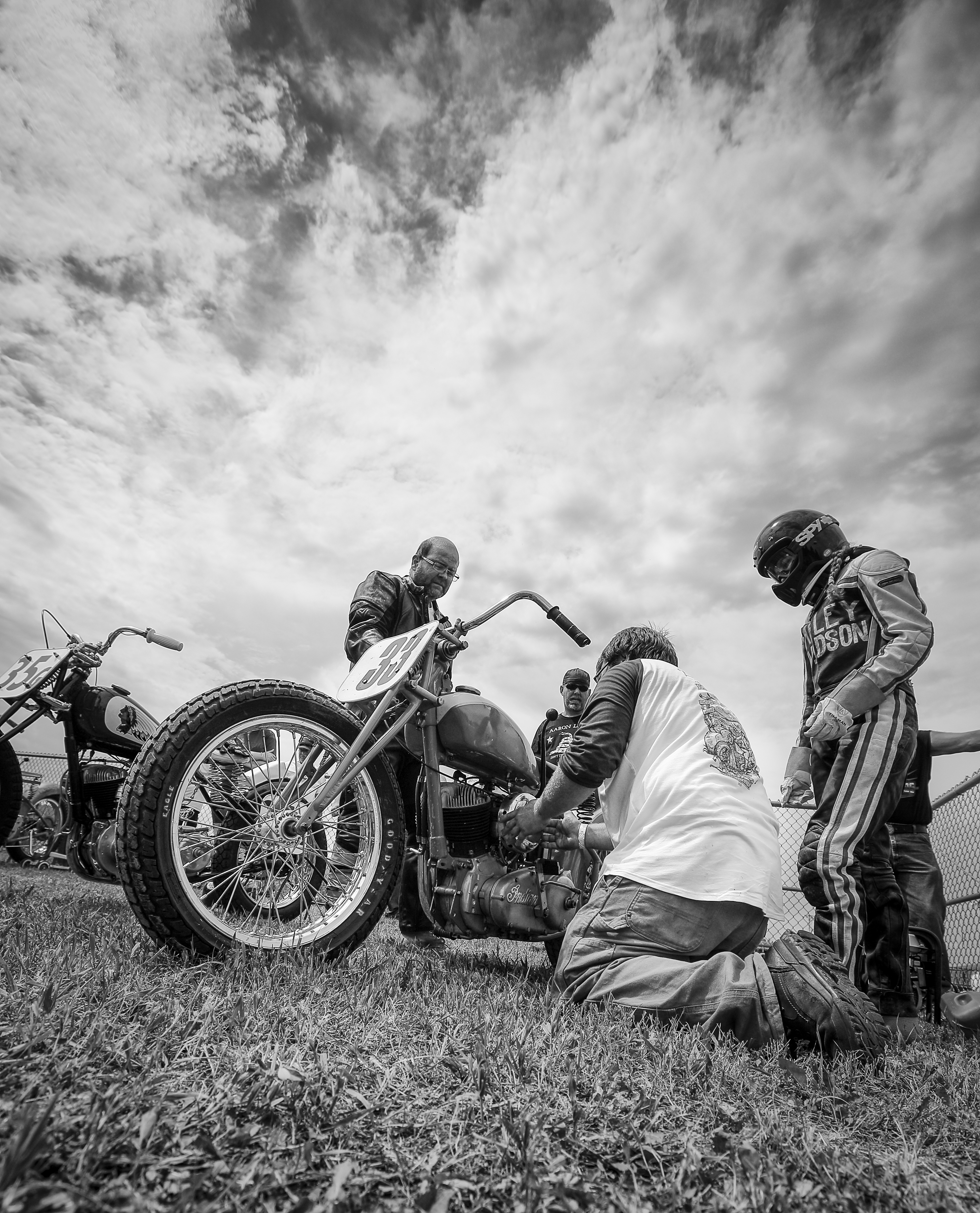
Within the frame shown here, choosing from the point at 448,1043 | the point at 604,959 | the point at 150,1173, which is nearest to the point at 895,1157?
the point at 448,1043

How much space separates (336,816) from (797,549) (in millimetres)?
2693

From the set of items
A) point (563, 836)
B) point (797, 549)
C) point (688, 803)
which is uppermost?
point (797, 549)

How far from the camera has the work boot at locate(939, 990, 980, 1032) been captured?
282 cm

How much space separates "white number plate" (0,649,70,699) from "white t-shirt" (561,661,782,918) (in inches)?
147

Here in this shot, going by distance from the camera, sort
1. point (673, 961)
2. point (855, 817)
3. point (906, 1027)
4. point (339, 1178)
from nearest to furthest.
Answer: point (339, 1178)
point (673, 961)
point (906, 1027)
point (855, 817)

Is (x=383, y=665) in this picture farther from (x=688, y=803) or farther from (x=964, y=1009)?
(x=964, y=1009)

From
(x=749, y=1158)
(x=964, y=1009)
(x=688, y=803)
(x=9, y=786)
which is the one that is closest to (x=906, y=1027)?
(x=964, y=1009)

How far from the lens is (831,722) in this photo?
296cm

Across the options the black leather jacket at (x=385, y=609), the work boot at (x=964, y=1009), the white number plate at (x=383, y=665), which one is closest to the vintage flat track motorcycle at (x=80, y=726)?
the black leather jacket at (x=385, y=609)

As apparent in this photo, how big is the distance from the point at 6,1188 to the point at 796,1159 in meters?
1.11

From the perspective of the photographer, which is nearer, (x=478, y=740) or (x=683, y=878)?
(x=683, y=878)

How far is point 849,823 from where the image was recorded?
2.89 metres

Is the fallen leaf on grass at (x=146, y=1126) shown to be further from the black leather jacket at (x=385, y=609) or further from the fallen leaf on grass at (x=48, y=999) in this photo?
the black leather jacket at (x=385, y=609)

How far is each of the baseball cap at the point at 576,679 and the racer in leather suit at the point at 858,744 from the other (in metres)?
3.60
